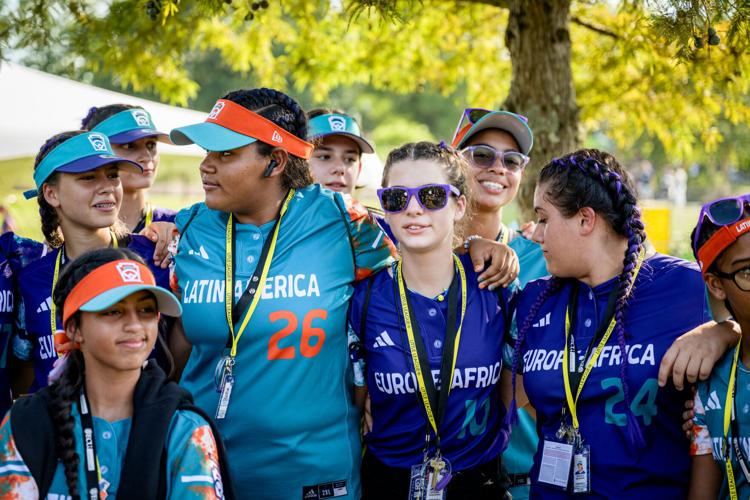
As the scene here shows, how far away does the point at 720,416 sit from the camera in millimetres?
2939

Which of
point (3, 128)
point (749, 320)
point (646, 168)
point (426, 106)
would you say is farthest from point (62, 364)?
point (426, 106)

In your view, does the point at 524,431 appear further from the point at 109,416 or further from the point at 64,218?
the point at 64,218

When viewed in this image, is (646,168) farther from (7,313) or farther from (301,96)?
(7,313)

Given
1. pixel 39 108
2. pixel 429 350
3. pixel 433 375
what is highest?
pixel 39 108

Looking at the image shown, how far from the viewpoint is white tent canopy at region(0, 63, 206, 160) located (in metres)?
10.0

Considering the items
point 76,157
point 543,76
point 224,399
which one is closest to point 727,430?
point 224,399

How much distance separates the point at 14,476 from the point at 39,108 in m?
8.93

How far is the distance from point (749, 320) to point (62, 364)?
2733 millimetres

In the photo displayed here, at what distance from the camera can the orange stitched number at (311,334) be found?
11.4 feet

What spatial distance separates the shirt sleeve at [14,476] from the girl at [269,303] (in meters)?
0.86

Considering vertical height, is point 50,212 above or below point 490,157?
below

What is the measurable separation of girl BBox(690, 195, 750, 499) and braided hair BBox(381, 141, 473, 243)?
1.11 m

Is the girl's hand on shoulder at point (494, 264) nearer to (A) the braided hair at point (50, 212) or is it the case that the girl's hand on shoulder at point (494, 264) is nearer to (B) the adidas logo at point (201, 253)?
(B) the adidas logo at point (201, 253)

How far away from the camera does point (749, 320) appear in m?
2.90
